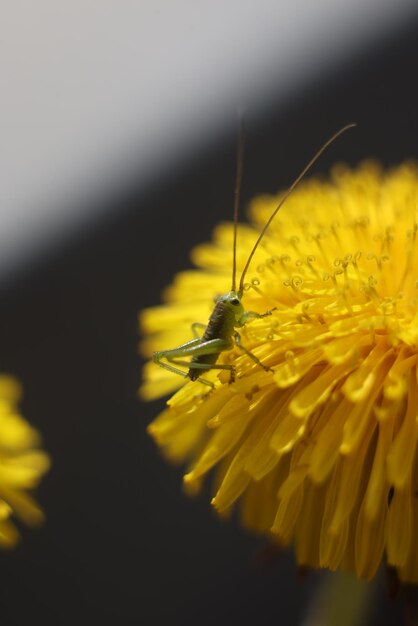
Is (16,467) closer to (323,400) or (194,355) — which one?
(194,355)

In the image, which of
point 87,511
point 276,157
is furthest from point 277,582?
point 276,157

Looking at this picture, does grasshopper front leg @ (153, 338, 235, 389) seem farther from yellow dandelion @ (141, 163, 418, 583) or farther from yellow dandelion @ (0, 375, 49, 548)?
yellow dandelion @ (0, 375, 49, 548)

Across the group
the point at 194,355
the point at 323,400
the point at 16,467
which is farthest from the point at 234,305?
the point at 16,467

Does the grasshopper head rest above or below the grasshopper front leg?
above

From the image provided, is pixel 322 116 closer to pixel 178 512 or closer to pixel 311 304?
pixel 178 512

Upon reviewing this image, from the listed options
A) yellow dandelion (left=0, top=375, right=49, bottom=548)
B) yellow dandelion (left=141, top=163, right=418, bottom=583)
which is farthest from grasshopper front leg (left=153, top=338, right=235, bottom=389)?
yellow dandelion (left=0, top=375, right=49, bottom=548)

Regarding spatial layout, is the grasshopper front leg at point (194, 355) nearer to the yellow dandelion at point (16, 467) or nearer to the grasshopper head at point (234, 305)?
the grasshopper head at point (234, 305)
